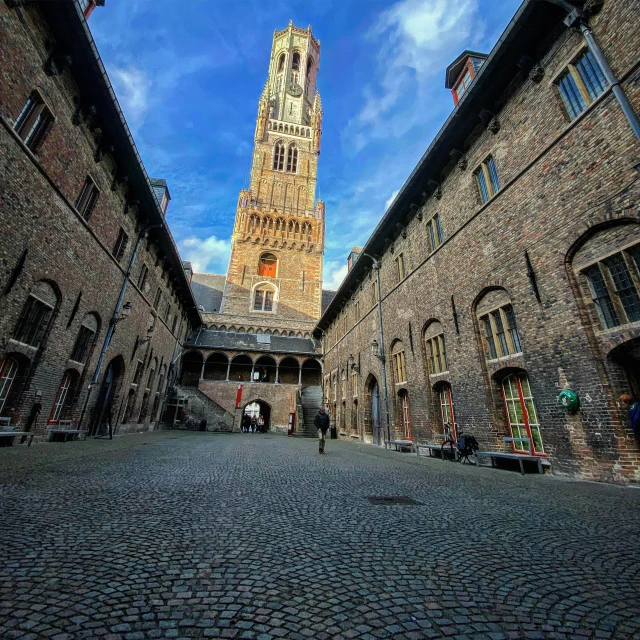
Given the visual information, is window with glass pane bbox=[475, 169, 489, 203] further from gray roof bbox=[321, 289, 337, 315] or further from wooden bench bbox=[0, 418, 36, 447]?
gray roof bbox=[321, 289, 337, 315]

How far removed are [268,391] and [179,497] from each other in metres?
24.6

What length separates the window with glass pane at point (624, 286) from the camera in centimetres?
639

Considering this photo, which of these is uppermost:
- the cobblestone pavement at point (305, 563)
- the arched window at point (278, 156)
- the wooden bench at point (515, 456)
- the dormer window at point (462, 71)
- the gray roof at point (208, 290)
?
the arched window at point (278, 156)

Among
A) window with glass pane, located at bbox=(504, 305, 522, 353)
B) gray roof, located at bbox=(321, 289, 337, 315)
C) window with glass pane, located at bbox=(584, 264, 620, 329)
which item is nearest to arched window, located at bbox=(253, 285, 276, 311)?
gray roof, located at bbox=(321, 289, 337, 315)

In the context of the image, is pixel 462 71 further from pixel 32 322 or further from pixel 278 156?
pixel 278 156

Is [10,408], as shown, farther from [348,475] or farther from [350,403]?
[350,403]

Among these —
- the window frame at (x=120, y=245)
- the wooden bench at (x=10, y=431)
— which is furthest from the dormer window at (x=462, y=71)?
the wooden bench at (x=10, y=431)

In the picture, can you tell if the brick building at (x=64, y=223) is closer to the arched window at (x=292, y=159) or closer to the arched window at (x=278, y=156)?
the arched window at (x=278, y=156)

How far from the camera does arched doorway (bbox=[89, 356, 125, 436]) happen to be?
14218 mm

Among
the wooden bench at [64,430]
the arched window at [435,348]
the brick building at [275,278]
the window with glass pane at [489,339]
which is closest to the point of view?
the window with glass pane at [489,339]

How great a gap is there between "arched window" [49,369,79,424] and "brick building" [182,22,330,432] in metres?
A: 16.0

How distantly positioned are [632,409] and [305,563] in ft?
21.7

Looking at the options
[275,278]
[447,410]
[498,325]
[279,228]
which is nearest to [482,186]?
[498,325]

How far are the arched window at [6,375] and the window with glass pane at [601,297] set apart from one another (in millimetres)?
14376
